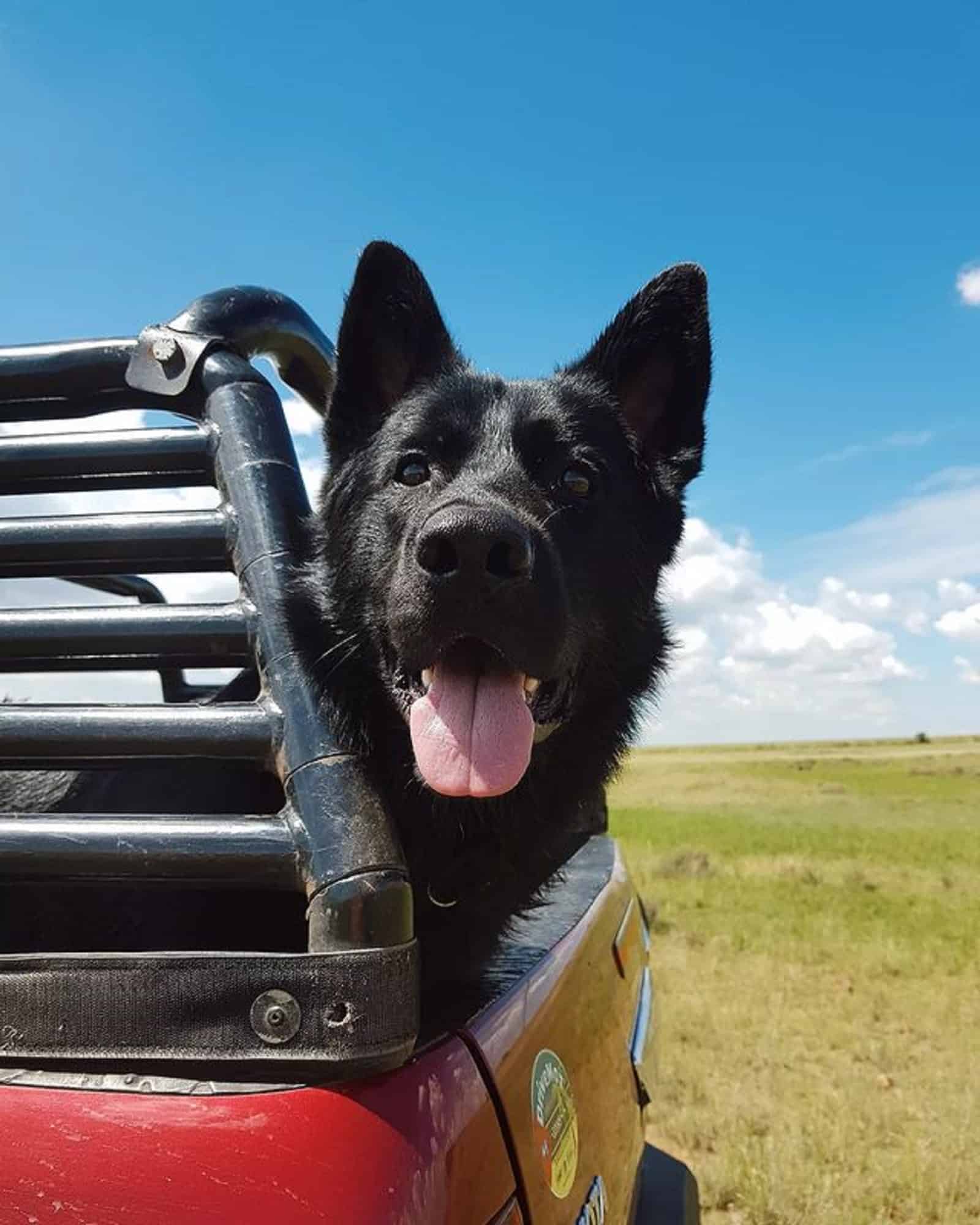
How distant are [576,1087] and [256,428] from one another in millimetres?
1158

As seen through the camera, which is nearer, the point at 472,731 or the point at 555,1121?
the point at 555,1121

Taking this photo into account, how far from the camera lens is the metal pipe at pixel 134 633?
4.68 ft

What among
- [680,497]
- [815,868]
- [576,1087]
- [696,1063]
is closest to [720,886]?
[815,868]

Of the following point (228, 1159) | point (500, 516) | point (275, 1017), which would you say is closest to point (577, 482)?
point (500, 516)

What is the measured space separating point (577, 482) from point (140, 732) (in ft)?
4.70

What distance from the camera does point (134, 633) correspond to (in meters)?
1.43

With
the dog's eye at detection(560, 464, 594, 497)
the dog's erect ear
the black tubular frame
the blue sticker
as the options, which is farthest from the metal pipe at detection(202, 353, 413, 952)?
the dog's erect ear

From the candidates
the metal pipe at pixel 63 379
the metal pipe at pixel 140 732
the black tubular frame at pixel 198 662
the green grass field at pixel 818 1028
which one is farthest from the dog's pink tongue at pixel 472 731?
the green grass field at pixel 818 1028

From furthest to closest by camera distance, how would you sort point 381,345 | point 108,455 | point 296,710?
point 381,345, point 108,455, point 296,710

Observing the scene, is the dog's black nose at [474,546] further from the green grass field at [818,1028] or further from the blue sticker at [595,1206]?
the green grass field at [818,1028]

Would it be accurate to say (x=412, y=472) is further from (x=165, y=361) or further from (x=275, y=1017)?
(x=275, y=1017)

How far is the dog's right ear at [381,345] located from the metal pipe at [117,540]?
0.98 metres

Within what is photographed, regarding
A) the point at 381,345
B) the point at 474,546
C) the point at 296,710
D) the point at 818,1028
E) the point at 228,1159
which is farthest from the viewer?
the point at 818,1028

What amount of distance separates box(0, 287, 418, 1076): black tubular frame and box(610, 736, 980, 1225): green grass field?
160cm
